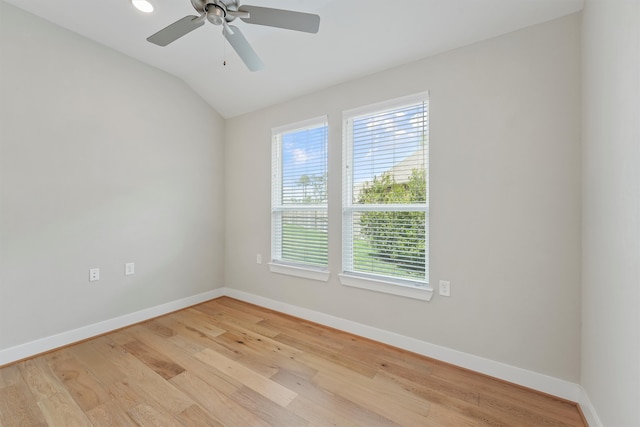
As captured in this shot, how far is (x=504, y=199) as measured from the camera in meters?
1.90

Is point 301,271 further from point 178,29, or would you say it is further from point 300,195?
point 178,29

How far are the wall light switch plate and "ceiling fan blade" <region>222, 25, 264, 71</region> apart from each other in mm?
2353

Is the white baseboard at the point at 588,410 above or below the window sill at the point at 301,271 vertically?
below

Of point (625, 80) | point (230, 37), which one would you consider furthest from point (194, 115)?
point (625, 80)

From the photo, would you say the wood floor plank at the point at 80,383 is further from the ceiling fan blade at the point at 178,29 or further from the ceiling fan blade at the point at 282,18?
the ceiling fan blade at the point at 282,18

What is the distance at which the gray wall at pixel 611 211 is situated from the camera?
1.09 meters

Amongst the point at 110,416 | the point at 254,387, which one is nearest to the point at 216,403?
the point at 254,387

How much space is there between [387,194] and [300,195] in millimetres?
1046

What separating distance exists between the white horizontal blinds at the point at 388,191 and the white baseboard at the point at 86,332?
213 cm

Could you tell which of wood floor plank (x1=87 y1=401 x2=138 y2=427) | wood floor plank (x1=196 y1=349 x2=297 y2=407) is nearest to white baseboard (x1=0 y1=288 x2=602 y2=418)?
wood floor plank (x1=196 y1=349 x2=297 y2=407)

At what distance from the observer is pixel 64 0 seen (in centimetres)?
205

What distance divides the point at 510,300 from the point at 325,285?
1.58 meters

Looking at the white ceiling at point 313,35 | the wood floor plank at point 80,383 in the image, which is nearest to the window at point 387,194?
the white ceiling at point 313,35

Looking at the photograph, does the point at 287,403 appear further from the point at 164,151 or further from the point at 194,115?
the point at 194,115
